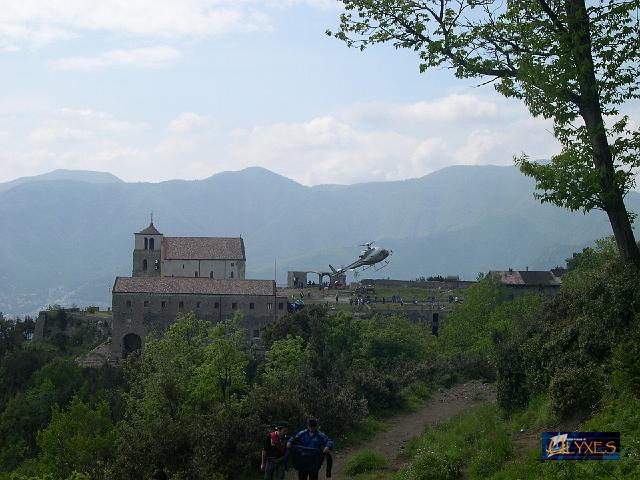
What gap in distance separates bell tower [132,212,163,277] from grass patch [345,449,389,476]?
69.0 meters

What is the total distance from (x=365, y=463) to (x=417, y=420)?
6.50 meters

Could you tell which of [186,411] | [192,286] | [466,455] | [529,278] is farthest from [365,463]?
[529,278]

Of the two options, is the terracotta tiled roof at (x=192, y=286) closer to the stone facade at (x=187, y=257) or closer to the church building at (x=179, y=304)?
the church building at (x=179, y=304)

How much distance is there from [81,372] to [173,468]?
4500cm

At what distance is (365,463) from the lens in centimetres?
1639

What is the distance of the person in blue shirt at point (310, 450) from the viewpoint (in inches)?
503

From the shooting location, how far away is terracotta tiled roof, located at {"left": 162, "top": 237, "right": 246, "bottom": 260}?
81312 mm

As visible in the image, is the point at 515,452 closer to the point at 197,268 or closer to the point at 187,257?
the point at 197,268

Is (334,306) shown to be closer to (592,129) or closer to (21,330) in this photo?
(21,330)

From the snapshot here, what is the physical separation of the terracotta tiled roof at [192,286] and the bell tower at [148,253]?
12.0 meters

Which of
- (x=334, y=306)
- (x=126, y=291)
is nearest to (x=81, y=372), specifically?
(x=126, y=291)

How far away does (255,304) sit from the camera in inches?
2736

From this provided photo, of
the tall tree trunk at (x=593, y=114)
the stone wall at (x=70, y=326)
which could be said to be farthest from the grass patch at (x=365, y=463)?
the stone wall at (x=70, y=326)

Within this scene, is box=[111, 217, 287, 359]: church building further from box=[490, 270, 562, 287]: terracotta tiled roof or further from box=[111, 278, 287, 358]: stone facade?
box=[490, 270, 562, 287]: terracotta tiled roof
